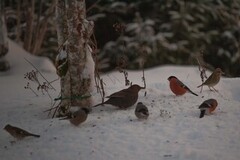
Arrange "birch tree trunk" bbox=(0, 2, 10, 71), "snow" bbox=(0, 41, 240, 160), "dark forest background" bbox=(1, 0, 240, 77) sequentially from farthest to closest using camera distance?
"dark forest background" bbox=(1, 0, 240, 77)
"birch tree trunk" bbox=(0, 2, 10, 71)
"snow" bbox=(0, 41, 240, 160)

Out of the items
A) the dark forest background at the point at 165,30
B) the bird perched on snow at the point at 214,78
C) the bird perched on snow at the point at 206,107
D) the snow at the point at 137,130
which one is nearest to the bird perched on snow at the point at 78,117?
the snow at the point at 137,130

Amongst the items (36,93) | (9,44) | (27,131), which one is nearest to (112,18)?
(9,44)

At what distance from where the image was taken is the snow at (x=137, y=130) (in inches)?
196

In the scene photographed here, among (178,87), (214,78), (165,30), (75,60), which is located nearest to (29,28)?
(165,30)

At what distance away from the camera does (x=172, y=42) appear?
1321cm

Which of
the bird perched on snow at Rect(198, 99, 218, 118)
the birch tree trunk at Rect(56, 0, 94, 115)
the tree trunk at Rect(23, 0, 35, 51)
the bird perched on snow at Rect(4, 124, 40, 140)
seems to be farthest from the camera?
the tree trunk at Rect(23, 0, 35, 51)

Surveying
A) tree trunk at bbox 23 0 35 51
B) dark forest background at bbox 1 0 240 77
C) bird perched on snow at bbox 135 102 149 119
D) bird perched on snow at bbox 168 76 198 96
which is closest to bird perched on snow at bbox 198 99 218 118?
bird perched on snow at bbox 135 102 149 119

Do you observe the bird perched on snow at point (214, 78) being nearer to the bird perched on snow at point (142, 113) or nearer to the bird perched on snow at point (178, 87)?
the bird perched on snow at point (178, 87)

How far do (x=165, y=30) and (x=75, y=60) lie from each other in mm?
7171

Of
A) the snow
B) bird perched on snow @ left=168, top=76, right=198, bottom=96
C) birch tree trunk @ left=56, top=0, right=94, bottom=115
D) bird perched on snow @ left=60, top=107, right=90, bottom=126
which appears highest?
birch tree trunk @ left=56, top=0, right=94, bottom=115

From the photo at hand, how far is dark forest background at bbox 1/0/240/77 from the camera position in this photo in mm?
12852

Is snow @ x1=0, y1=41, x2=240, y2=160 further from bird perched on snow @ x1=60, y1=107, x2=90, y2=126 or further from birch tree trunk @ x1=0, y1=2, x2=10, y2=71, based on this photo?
birch tree trunk @ x1=0, y1=2, x2=10, y2=71

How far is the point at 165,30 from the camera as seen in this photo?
520 inches

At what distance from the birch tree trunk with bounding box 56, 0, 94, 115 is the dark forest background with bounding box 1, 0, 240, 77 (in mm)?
6209
